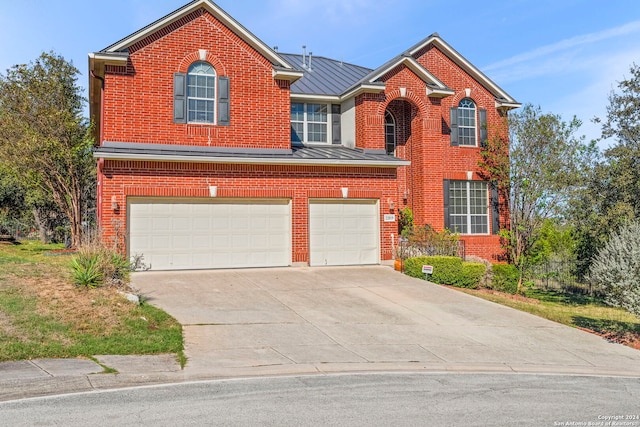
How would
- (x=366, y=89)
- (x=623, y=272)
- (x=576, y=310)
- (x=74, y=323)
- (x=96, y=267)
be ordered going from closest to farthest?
(x=74, y=323), (x=623, y=272), (x=96, y=267), (x=576, y=310), (x=366, y=89)

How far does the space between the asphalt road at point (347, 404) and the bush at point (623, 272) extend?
3675mm

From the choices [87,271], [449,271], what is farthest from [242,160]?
[449,271]

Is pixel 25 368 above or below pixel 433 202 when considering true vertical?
below

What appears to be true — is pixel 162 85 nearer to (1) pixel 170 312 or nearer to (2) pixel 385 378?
(1) pixel 170 312

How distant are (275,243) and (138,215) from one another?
174 inches

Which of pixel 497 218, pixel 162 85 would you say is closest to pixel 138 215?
pixel 162 85

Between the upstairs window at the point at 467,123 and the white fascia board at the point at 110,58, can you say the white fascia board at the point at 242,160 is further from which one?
the upstairs window at the point at 467,123

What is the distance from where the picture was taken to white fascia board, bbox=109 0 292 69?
704 inches

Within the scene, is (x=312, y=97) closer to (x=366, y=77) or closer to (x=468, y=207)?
(x=366, y=77)

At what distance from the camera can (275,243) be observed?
18.8 m

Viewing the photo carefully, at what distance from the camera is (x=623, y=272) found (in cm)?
1199

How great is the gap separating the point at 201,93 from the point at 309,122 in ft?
17.2

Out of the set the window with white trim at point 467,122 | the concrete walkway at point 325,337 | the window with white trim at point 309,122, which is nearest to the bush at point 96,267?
the concrete walkway at point 325,337

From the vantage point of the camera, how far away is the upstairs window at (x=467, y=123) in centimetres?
2370
